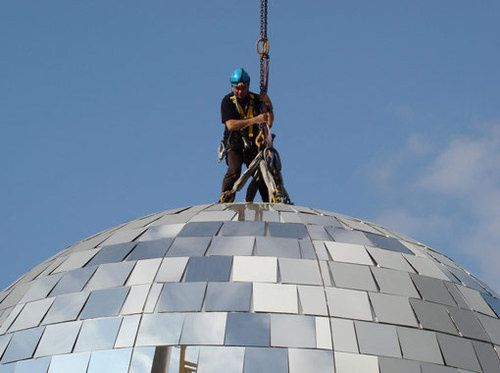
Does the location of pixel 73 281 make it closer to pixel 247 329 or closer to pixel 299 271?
pixel 247 329

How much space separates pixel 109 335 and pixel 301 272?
284cm

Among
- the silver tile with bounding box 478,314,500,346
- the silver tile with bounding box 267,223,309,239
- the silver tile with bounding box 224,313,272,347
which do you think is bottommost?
the silver tile with bounding box 224,313,272,347

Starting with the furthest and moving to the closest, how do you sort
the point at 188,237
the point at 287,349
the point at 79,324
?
the point at 188,237, the point at 79,324, the point at 287,349

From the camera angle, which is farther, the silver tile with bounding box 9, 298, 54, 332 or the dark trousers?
the dark trousers

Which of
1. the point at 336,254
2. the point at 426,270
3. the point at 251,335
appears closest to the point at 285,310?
the point at 251,335

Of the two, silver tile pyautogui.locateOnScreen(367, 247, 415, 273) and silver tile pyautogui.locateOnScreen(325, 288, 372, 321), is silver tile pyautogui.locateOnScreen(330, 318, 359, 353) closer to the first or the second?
silver tile pyautogui.locateOnScreen(325, 288, 372, 321)

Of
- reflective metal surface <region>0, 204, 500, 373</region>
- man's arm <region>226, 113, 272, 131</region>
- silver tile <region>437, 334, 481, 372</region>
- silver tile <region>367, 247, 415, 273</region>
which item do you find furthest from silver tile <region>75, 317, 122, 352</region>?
man's arm <region>226, 113, 272, 131</region>

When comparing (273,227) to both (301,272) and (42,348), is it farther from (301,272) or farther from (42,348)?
(42,348)

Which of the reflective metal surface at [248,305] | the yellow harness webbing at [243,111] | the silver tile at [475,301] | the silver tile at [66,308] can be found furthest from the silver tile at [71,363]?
the yellow harness webbing at [243,111]

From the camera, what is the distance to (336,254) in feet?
61.7

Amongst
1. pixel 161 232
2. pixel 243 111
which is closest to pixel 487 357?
pixel 161 232

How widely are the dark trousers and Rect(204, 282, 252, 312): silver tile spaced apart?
4572 millimetres

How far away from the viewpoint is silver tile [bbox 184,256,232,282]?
17953 millimetres

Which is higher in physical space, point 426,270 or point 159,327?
point 426,270
